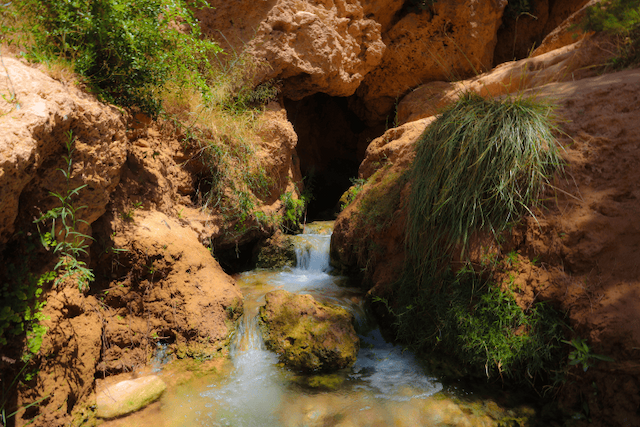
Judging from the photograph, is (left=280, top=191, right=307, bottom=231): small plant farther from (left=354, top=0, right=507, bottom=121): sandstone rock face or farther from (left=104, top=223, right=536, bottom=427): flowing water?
(left=354, top=0, right=507, bottom=121): sandstone rock face

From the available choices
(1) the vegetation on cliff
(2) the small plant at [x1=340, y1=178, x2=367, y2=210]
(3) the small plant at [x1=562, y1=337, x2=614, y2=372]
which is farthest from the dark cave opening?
(3) the small plant at [x1=562, y1=337, x2=614, y2=372]

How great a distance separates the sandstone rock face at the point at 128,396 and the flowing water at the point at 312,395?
0.32 feet

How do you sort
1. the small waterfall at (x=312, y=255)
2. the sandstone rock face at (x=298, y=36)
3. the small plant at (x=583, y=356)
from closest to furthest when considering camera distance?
the small plant at (x=583, y=356) < the small waterfall at (x=312, y=255) < the sandstone rock face at (x=298, y=36)

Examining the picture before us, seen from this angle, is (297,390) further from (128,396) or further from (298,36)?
(298,36)

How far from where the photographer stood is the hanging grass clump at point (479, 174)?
3441 mm

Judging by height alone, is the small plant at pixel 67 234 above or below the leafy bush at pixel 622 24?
below

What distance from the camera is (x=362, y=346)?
161 inches

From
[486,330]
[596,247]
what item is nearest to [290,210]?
→ [486,330]

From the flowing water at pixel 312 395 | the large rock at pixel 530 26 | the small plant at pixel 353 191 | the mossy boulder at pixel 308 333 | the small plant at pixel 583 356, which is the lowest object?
the flowing water at pixel 312 395

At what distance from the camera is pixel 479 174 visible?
3.52 m

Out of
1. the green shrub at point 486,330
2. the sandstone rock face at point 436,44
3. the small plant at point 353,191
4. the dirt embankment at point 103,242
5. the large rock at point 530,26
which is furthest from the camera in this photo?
the large rock at point 530,26

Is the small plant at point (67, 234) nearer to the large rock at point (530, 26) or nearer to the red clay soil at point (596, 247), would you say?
the red clay soil at point (596, 247)

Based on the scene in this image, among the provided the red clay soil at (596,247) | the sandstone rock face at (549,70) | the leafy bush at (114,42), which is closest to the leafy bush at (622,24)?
the sandstone rock face at (549,70)

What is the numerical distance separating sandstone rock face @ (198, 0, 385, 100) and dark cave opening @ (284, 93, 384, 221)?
2.52 metres
